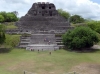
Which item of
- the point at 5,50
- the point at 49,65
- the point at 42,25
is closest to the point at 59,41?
the point at 42,25

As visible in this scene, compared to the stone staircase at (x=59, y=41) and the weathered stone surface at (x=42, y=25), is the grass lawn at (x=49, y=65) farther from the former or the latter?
the weathered stone surface at (x=42, y=25)

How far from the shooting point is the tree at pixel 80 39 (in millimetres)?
40375

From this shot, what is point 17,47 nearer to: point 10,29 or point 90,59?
point 10,29

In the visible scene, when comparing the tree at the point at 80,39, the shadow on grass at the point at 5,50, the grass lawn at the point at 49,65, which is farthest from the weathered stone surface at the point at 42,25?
the grass lawn at the point at 49,65

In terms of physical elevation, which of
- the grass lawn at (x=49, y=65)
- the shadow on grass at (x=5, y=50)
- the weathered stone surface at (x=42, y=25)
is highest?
the weathered stone surface at (x=42, y=25)

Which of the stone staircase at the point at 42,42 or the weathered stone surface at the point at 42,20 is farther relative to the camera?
the weathered stone surface at the point at 42,20

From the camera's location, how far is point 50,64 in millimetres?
28438

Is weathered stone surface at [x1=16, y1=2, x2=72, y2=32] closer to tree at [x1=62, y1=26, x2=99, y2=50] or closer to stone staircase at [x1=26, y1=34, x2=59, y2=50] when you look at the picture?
stone staircase at [x1=26, y1=34, x2=59, y2=50]

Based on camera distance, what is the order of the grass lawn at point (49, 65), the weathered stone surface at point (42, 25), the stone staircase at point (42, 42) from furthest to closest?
1. the weathered stone surface at point (42, 25)
2. the stone staircase at point (42, 42)
3. the grass lawn at point (49, 65)

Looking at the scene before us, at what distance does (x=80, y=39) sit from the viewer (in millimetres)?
40438

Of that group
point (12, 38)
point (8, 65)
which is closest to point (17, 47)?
point (12, 38)

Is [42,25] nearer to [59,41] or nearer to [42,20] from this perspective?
[42,20]

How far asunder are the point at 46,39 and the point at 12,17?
1715 inches

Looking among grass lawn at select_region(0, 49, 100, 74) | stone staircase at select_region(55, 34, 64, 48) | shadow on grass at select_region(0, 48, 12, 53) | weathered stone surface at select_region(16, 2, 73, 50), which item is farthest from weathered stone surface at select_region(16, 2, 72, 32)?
grass lawn at select_region(0, 49, 100, 74)
